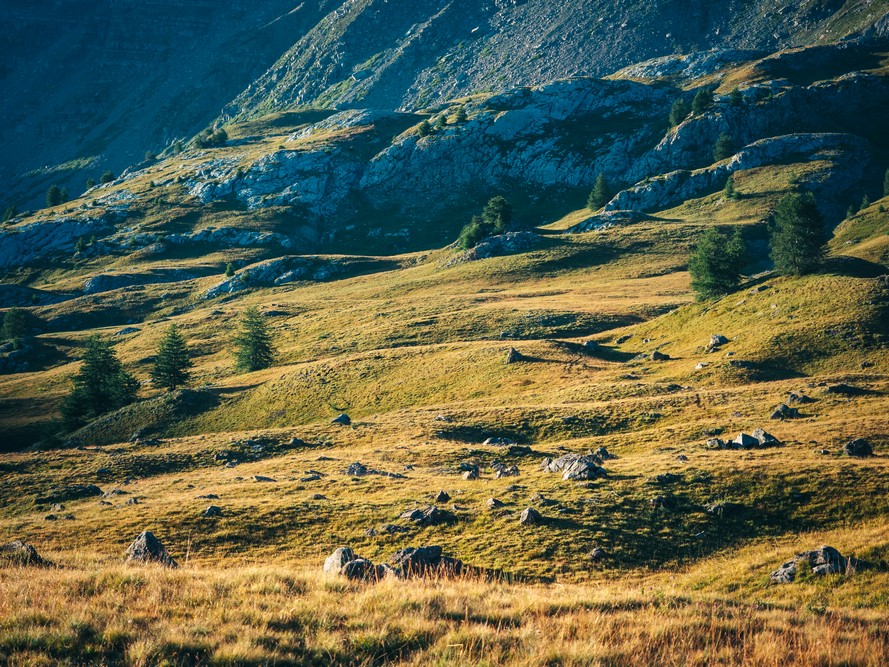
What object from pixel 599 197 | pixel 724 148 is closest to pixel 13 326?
pixel 599 197

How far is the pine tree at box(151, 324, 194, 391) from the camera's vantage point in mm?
77125

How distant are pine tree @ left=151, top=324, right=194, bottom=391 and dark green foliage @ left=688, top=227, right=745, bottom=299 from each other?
78306mm

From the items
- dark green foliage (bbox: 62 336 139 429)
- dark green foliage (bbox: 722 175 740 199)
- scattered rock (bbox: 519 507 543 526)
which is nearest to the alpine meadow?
scattered rock (bbox: 519 507 543 526)

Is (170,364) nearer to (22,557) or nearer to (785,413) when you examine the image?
(22,557)

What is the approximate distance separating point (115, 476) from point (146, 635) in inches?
1542

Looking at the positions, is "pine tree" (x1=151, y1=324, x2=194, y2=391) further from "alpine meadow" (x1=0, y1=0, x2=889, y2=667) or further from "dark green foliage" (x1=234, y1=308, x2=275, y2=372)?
"dark green foliage" (x1=234, y1=308, x2=275, y2=372)

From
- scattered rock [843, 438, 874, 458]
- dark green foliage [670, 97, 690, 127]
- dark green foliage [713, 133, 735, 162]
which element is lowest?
scattered rock [843, 438, 874, 458]

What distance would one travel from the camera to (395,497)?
1144 inches

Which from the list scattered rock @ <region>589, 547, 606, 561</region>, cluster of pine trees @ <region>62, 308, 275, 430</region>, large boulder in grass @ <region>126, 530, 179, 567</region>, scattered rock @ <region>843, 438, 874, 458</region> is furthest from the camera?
cluster of pine trees @ <region>62, 308, 275, 430</region>

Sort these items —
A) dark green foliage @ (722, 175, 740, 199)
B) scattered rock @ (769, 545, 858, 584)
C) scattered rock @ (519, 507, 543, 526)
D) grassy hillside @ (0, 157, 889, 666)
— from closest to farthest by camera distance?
1. grassy hillside @ (0, 157, 889, 666)
2. scattered rock @ (769, 545, 858, 584)
3. scattered rock @ (519, 507, 543, 526)
4. dark green foliage @ (722, 175, 740, 199)

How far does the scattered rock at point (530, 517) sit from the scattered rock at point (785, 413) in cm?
2352

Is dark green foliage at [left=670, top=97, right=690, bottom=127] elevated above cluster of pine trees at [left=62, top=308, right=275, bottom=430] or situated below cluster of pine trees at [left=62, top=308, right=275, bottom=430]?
above

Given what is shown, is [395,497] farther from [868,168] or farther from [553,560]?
[868,168]

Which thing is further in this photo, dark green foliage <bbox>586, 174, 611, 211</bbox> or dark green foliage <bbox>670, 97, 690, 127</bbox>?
dark green foliage <bbox>670, 97, 690, 127</bbox>
